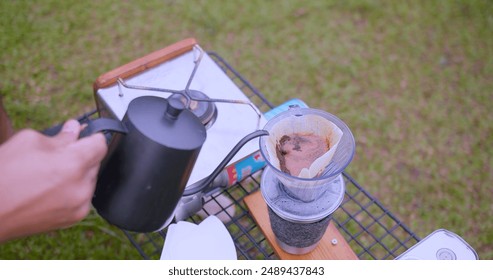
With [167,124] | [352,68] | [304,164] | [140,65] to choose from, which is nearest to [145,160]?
[167,124]

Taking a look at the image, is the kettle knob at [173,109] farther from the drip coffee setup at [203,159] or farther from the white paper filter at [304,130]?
the white paper filter at [304,130]

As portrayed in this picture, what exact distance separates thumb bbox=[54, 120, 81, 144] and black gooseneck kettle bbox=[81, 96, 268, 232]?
0.5 inches

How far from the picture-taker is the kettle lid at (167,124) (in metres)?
0.73

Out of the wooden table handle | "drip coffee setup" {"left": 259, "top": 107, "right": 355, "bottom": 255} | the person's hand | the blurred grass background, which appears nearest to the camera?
the person's hand

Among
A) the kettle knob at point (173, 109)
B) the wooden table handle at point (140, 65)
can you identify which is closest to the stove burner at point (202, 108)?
the wooden table handle at point (140, 65)

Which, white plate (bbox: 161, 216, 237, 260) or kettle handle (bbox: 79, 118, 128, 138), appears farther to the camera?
white plate (bbox: 161, 216, 237, 260)

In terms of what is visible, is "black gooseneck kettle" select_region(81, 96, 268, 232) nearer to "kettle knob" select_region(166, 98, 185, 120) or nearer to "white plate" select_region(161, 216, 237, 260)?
"kettle knob" select_region(166, 98, 185, 120)

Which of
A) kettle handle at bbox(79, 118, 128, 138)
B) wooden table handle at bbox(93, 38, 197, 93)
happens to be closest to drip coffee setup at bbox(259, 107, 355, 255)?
kettle handle at bbox(79, 118, 128, 138)

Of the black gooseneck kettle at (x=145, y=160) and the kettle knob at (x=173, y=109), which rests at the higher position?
the kettle knob at (x=173, y=109)

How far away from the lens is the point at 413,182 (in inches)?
74.6

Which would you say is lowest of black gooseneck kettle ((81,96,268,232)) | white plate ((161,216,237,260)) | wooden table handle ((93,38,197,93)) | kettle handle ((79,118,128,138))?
white plate ((161,216,237,260))

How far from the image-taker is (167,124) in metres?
0.74

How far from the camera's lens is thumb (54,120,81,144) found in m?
0.72
